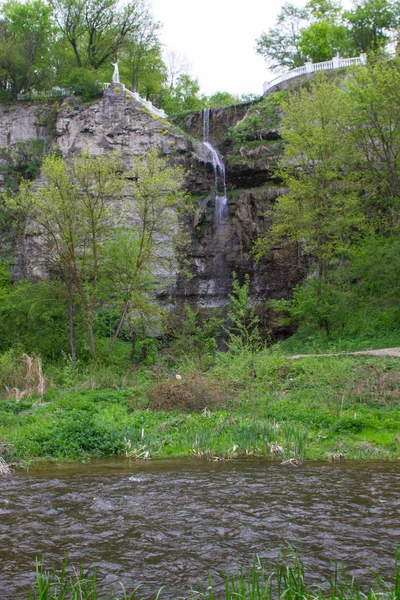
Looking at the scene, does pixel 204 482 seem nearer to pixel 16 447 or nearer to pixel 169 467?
pixel 169 467

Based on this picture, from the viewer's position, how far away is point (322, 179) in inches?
990

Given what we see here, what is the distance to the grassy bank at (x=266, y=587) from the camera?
3852 millimetres

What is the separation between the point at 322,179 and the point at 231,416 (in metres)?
16.1

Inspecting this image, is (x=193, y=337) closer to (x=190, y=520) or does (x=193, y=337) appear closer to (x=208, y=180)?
(x=208, y=180)

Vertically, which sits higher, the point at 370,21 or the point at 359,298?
the point at 370,21

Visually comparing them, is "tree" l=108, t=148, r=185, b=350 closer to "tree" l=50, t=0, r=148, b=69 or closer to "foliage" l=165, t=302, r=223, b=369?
"foliage" l=165, t=302, r=223, b=369

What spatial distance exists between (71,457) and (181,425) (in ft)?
9.03

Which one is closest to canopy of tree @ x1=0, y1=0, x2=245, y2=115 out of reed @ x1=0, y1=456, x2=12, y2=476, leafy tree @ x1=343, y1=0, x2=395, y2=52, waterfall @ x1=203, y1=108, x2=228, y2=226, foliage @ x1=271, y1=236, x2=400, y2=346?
waterfall @ x1=203, y1=108, x2=228, y2=226

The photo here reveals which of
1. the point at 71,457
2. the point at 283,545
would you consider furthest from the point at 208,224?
the point at 283,545

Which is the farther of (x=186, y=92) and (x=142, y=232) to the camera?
(x=186, y=92)

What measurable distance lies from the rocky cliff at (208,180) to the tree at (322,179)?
450cm

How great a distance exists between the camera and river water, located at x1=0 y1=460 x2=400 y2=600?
5059 millimetres

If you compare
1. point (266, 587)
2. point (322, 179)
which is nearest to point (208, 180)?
point (322, 179)

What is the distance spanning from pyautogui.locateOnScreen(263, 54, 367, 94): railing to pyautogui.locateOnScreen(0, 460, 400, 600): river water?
31.2 meters
